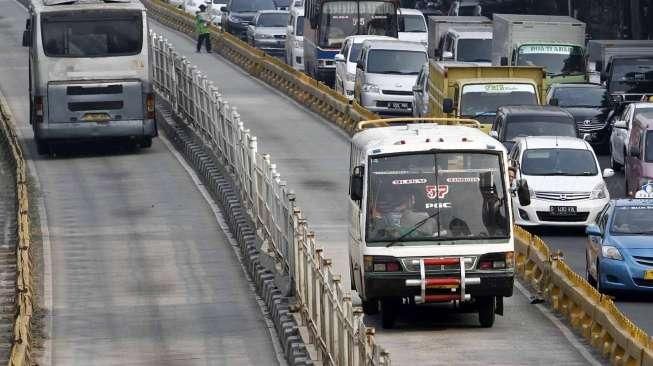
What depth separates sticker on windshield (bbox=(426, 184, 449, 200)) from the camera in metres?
21.6

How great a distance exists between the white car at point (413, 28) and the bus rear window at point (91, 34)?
18.4 metres

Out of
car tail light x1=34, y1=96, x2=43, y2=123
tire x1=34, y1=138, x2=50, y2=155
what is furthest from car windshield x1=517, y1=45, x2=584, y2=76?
car tail light x1=34, y1=96, x2=43, y2=123

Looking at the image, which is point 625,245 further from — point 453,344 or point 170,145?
point 170,145

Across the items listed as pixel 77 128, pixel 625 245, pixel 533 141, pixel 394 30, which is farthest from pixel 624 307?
pixel 394 30

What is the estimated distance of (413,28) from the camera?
58.3m

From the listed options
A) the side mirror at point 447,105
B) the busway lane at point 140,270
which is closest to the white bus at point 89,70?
the busway lane at point 140,270

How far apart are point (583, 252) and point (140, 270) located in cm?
704

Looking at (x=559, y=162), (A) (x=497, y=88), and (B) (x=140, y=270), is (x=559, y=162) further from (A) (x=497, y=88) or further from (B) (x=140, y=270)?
(B) (x=140, y=270)

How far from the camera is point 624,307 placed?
79.4 feet

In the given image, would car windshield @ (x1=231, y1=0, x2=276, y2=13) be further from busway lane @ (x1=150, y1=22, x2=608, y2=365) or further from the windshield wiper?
the windshield wiper

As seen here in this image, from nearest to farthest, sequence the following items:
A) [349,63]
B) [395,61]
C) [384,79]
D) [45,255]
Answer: [45,255] → [384,79] → [395,61] → [349,63]

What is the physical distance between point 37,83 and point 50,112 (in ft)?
2.27

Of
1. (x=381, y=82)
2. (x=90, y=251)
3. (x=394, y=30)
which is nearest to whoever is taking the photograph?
(x=90, y=251)

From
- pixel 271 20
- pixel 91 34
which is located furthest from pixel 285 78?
pixel 271 20
